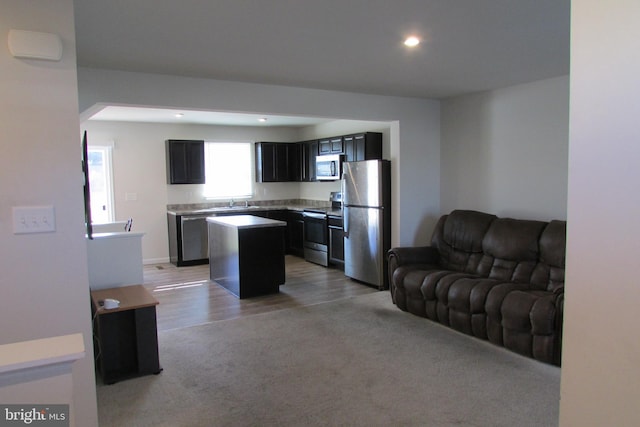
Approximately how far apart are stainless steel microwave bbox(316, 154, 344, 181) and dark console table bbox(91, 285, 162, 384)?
4289 mm

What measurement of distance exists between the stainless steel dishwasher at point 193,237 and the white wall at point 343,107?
11.1ft

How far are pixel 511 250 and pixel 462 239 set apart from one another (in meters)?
0.61

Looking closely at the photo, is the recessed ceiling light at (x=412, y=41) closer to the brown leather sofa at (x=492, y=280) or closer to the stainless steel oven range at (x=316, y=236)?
the brown leather sofa at (x=492, y=280)

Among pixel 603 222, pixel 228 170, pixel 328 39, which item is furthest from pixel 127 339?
pixel 228 170

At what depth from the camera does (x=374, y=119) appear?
5.28 meters

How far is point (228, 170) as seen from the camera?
27.5 ft

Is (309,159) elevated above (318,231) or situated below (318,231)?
above

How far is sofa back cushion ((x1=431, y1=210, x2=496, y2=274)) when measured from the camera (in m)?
4.58

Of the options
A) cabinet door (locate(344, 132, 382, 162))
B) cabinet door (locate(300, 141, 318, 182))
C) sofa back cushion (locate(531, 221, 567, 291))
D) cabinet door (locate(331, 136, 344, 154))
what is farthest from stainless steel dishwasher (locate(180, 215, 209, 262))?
sofa back cushion (locate(531, 221, 567, 291))

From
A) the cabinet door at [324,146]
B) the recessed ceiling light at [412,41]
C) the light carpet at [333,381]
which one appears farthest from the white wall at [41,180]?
the cabinet door at [324,146]

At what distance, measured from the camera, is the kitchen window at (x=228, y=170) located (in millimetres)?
8180

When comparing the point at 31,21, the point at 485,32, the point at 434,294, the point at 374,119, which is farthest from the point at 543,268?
the point at 31,21

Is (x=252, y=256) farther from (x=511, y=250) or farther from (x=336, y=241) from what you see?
(x=511, y=250)

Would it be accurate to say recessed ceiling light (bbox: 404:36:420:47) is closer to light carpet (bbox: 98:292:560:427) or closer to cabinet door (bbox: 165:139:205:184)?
light carpet (bbox: 98:292:560:427)
